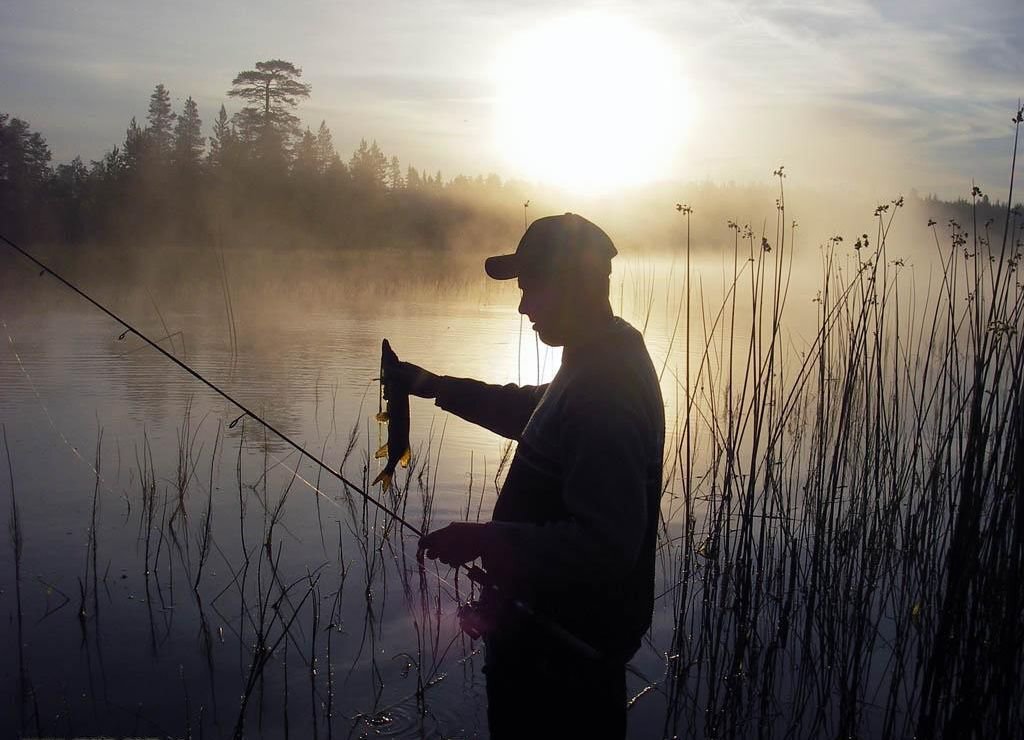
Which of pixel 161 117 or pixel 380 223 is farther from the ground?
pixel 161 117

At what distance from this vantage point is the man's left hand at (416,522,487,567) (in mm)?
2205

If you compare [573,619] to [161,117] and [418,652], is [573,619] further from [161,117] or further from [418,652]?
[161,117]

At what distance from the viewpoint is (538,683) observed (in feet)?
7.93

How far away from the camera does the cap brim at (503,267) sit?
2.57m

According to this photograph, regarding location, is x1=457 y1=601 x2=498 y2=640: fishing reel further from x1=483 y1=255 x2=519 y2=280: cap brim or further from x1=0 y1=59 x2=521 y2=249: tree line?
x1=0 y1=59 x2=521 y2=249: tree line

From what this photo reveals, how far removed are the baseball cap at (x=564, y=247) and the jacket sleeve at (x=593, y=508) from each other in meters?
0.41

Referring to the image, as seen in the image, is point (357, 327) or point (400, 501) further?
point (357, 327)

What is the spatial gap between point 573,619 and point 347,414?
21.8 ft

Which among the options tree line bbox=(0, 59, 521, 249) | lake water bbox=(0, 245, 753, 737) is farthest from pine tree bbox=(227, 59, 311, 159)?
lake water bbox=(0, 245, 753, 737)

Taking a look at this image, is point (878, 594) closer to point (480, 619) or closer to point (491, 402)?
point (491, 402)

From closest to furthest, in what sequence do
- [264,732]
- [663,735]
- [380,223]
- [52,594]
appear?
[264,732], [663,735], [52,594], [380,223]

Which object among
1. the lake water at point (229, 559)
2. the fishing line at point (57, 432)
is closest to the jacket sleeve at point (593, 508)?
the lake water at point (229, 559)

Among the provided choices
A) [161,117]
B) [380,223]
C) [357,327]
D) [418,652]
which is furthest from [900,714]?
[161,117]

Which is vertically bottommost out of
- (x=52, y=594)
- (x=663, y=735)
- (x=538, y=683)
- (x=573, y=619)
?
(x=663, y=735)
